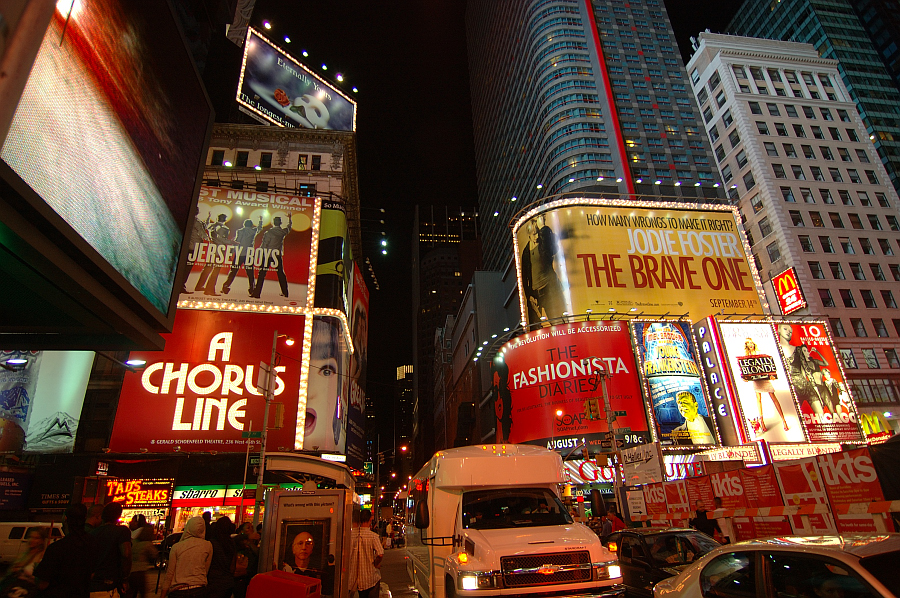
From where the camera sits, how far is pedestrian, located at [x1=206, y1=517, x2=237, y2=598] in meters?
7.75

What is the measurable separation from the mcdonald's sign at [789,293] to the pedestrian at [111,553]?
5255cm

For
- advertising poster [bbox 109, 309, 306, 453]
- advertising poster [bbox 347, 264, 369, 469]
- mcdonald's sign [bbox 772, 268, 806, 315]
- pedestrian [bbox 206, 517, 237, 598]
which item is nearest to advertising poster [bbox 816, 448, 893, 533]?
pedestrian [bbox 206, 517, 237, 598]

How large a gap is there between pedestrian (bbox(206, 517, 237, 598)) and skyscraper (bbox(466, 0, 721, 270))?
215 feet

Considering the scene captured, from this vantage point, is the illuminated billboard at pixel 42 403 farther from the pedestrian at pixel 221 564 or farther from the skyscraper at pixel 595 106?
the skyscraper at pixel 595 106

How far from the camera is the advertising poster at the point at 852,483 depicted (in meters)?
10.0

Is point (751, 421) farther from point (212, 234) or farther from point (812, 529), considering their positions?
point (212, 234)

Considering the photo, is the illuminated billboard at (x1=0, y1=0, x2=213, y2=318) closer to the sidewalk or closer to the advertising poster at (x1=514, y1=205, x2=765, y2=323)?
the sidewalk

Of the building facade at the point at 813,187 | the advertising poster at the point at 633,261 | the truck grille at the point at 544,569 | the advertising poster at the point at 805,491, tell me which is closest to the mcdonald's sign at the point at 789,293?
the advertising poster at the point at 633,261

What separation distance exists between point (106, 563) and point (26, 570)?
Answer: 1.22 meters

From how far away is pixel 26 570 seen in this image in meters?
5.94

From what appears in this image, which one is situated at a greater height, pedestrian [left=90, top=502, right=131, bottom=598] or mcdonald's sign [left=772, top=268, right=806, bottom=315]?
mcdonald's sign [left=772, top=268, right=806, bottom=315]

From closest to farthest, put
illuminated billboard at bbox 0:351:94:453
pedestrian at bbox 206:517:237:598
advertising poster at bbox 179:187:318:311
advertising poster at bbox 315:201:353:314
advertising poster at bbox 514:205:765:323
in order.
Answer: pedestrian at bbox 206:517:237:598, illuminated billboard at bbox 0:351:94:453, advertising poster at bbox 179:187:318:311, advertising poster at bbox 315:201:353:314, advertising poster at bbox 514:205:765:323

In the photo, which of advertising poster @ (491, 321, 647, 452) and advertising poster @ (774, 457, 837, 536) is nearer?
advertising poster @ (774, 457, 837, 536)

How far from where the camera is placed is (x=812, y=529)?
11.3 metres
